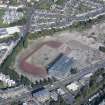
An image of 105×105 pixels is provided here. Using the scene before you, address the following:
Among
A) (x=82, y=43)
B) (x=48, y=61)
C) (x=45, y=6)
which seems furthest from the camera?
(x=45, y=6)

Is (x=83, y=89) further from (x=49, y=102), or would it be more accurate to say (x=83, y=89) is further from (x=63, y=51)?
(x=63, y=51)

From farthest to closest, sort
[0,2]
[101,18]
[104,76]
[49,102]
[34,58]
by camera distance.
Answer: [0,2] → [101,18] → [34,58] → [104,76] → [49,102]

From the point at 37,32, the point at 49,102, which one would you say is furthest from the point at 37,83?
the point at 37,32

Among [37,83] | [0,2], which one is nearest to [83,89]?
[37,83]

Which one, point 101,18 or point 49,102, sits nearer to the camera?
point 49,102

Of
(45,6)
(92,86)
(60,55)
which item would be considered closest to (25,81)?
(60,55)

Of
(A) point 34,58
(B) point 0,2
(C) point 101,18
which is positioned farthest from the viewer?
(B) point 0,2

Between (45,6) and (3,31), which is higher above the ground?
(45,6)

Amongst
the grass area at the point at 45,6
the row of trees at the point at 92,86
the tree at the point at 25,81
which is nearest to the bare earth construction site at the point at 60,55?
the tree at the point at 25,81

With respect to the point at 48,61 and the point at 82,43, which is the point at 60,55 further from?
the point at 82,43

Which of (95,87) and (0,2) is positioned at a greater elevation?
(0,2)

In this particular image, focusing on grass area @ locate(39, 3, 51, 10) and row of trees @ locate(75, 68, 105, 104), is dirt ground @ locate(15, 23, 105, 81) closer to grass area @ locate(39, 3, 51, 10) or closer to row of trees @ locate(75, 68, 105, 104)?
row of trees @ locate(75, 68, 105, 104)
